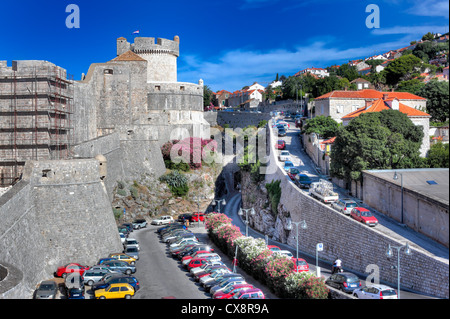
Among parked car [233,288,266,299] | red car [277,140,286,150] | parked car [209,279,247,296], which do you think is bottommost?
parked car [209,279,247,296]

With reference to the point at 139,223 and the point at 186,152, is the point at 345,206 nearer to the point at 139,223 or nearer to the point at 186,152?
the point at 139,223

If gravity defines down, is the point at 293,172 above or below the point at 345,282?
above

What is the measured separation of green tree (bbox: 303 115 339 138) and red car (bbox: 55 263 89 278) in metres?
26.1

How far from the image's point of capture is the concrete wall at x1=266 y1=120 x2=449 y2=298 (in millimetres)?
16844

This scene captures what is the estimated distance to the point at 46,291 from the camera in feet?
61.6

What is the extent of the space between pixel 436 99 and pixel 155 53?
28.4 metres

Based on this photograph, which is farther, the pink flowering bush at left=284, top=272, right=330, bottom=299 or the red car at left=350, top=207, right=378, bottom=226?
the red car at left=350, top=207, right=378, bottom=226

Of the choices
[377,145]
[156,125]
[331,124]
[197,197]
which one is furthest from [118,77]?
[377,145]

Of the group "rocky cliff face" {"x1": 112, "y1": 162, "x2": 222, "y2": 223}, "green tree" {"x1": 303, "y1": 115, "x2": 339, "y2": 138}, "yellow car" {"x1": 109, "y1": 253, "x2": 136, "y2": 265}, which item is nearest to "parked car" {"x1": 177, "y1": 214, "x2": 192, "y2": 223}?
"rocky cliff face" {"x1": 112, "y1": 162, "x2": 222, "y2": 223}

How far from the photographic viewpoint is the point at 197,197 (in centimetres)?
4266

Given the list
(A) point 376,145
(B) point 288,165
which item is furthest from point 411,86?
(A) point 376,145

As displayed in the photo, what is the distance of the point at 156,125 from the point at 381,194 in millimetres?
25401

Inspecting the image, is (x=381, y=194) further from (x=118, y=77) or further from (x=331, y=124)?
(x=118, y=77)

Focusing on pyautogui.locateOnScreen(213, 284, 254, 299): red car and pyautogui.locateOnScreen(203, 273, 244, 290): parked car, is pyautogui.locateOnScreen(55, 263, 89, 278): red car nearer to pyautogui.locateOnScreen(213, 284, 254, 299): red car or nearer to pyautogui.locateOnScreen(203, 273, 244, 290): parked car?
pyautogui.locateOnScreen(203, 273, 244, 290): parked car
